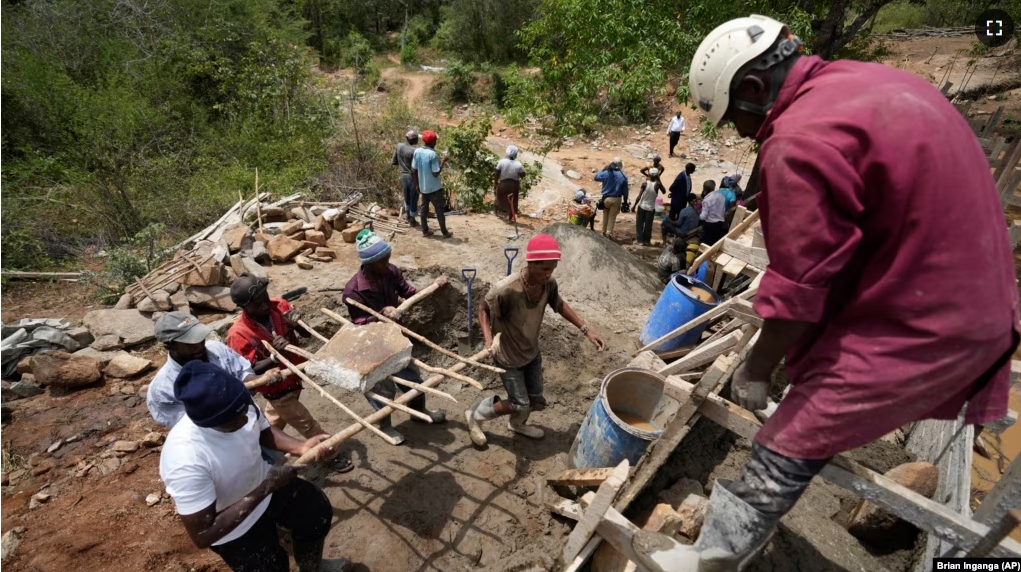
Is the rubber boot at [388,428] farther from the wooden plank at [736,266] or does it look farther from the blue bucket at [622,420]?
the wooden plank at [736,266]

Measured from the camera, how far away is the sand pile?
22.9 feet

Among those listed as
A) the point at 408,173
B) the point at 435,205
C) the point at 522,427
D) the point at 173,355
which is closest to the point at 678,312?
the point at 522,427

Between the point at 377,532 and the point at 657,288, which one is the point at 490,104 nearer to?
the point at 657,288

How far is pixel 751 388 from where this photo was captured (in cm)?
187

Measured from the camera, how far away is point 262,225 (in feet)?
26.0

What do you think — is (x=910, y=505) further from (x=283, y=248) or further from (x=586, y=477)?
(x=283, y=248)

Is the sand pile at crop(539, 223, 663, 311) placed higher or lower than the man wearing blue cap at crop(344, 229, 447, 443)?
lower

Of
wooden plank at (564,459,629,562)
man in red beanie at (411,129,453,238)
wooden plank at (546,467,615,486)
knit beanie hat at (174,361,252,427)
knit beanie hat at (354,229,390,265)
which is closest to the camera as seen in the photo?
knit beanie hat at (174,361,252,427)

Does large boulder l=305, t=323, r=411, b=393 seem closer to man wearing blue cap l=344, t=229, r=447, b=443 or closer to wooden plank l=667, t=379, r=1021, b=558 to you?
man wearing blue cap l=344, t=229, r=447, b=443

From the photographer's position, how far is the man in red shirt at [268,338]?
3359mm

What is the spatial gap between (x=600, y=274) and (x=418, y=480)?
14.0 ft

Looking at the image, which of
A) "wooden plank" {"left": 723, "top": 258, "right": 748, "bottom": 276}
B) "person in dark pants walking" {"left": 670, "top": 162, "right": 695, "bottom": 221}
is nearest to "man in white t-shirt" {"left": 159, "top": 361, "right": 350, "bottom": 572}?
"wooden plank" {"left": 723, "top": 258, "right": 748, "bottom": 276}

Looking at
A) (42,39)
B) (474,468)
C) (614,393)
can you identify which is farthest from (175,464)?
(42,39)

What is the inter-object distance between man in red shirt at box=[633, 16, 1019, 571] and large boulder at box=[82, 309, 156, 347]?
21.4ft
